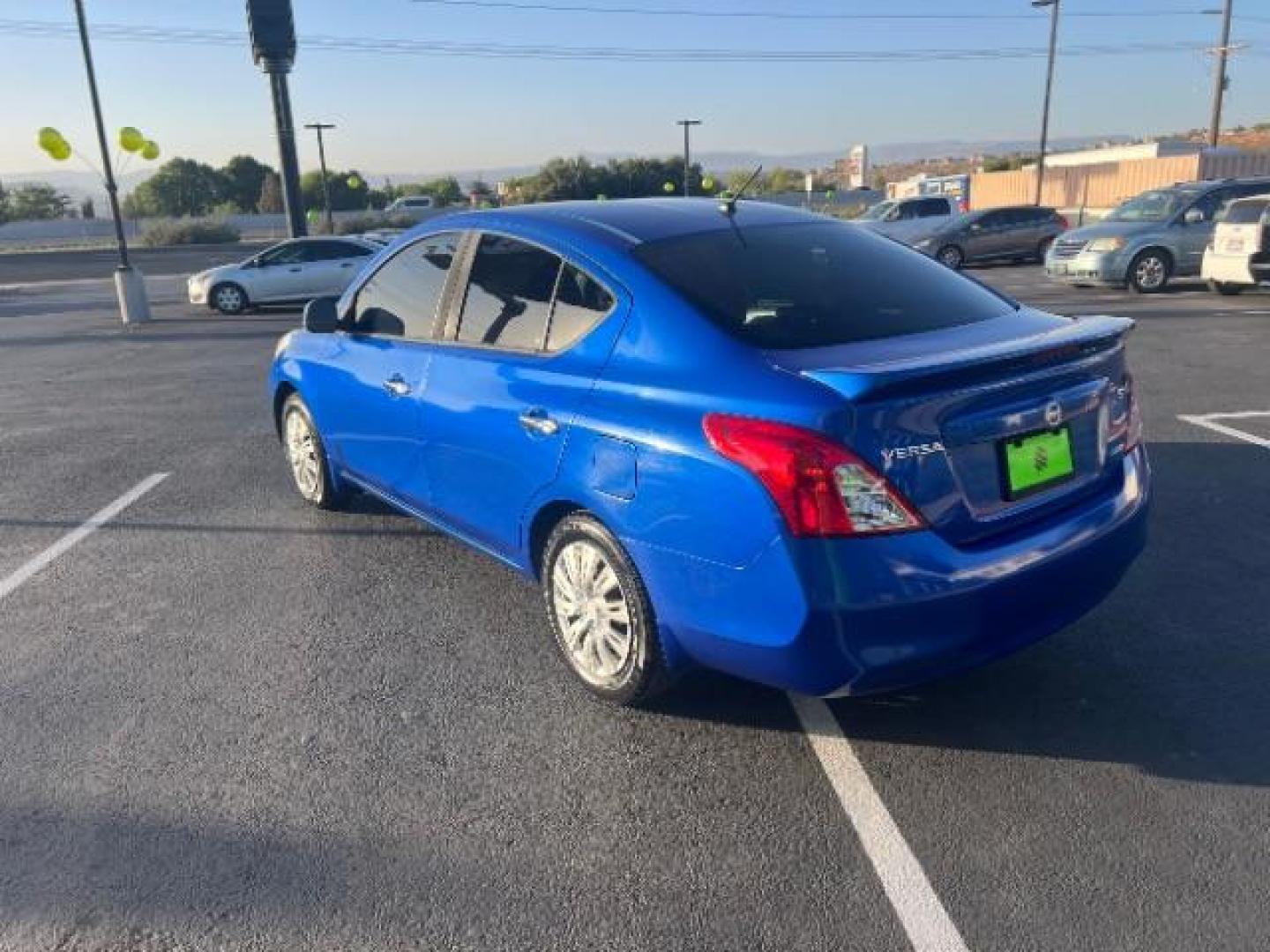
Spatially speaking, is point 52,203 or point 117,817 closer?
point 117,817

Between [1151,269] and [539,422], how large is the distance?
14591mm

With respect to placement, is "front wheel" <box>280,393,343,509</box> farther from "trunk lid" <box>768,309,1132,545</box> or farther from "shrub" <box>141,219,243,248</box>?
"shrub" <box>141,219,243,248</box>

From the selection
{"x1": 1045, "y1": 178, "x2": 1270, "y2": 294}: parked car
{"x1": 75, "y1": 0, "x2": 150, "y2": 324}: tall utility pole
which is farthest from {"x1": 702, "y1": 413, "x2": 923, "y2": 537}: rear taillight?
{"x1": 75, "y1": 0, "x2": 150, "y2": 324}: tall utility pole

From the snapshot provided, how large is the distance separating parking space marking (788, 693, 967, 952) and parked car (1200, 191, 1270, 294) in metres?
12.8

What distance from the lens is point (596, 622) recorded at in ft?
10.9

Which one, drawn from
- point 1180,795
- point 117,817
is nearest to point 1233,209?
point 1180,795

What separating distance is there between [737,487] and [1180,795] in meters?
1.54

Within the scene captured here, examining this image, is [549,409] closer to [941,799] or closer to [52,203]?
[941,799]

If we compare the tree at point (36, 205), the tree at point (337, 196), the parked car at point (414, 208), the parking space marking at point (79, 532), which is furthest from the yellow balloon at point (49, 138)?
the tree at point (36, 205)

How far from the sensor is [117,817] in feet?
9.40

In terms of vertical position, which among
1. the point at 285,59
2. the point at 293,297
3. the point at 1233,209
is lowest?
the point at 293,297

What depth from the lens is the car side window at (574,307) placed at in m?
3.32

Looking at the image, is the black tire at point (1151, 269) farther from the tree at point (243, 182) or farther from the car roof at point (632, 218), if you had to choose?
the tree at point (243, 182)

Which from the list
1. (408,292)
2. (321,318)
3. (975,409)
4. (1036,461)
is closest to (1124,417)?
(1036,461)
